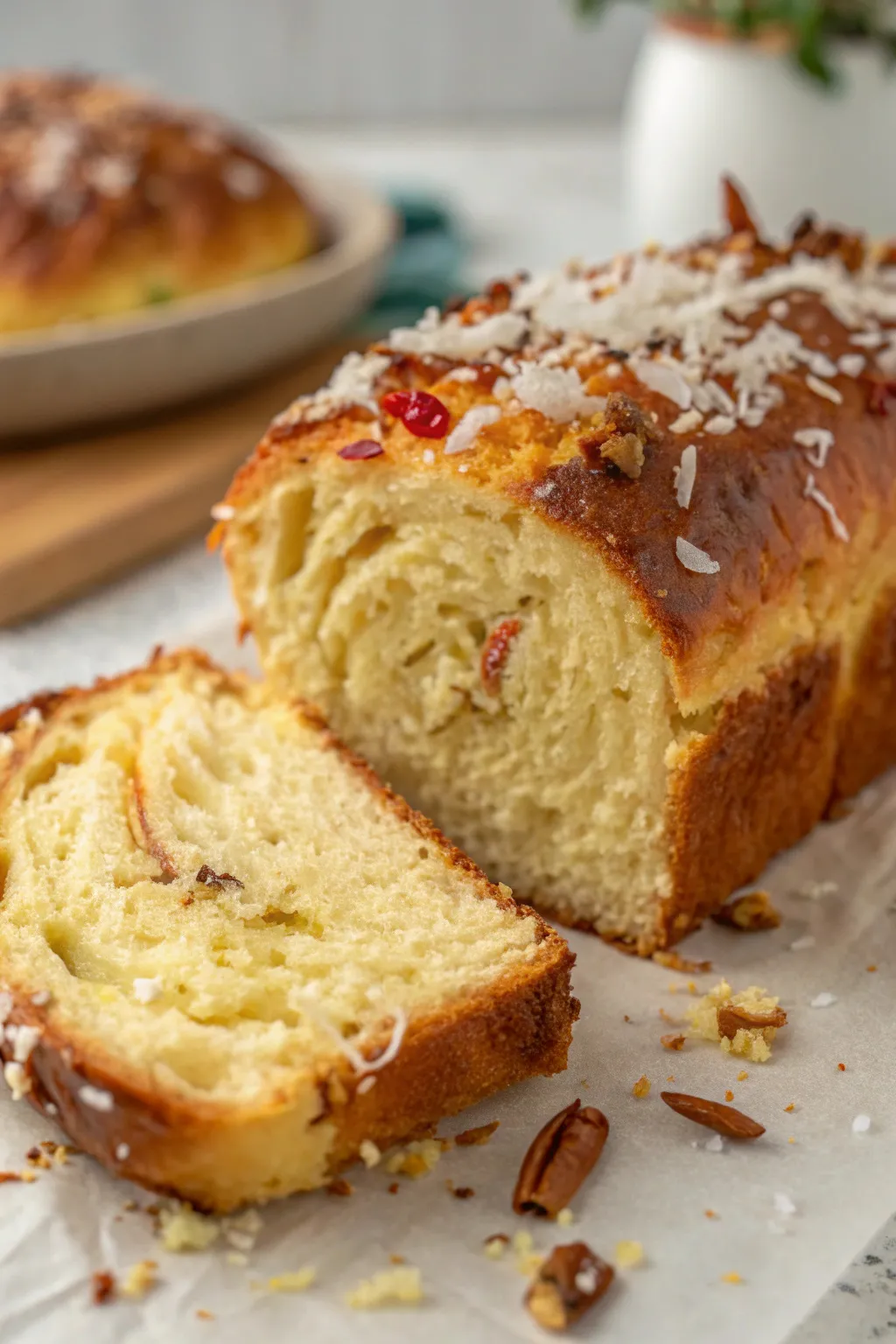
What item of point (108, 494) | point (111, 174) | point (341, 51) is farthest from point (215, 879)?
point (341, 51)

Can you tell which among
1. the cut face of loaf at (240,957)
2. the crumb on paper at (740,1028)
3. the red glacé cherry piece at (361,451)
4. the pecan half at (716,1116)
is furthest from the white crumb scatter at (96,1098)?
the red glacé cherry piece at (361,451)

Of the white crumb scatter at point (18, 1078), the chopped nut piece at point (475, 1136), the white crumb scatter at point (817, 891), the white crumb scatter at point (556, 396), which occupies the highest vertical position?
the white crumb scatter at point (556, 396)

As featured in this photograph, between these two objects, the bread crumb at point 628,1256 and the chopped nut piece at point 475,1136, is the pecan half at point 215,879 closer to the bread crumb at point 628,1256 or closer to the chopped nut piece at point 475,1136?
the chopped nut piece at point 475,1136

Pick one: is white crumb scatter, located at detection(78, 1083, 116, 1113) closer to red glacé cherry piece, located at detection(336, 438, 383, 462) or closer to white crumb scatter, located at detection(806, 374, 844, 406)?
red glacé cherry piece, located at detection(336, 438, 383, 462)

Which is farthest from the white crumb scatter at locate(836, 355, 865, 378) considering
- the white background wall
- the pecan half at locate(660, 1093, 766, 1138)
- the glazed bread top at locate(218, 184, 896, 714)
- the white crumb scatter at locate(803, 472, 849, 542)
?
the white background wall

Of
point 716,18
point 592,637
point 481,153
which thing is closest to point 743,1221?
point 592,637

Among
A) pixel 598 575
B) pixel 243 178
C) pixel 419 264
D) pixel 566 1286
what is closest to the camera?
pixel 566 1286

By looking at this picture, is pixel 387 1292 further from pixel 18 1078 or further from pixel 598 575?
pixel 598 575
